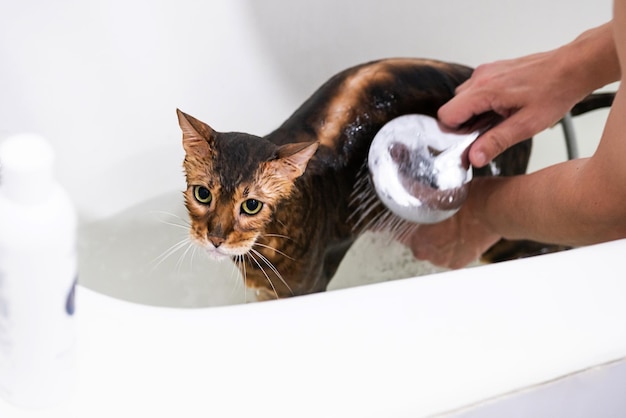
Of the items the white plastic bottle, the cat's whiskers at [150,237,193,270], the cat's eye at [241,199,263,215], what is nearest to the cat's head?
the cat's eye at [241,199,263,215]

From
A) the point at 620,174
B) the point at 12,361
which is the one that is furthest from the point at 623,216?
the point at 12,361

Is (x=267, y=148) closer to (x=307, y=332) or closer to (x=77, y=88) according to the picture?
(x=307, y=332)

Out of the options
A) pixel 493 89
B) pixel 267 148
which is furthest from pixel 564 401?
pixel 493 89

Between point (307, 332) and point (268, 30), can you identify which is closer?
point (307, 332)

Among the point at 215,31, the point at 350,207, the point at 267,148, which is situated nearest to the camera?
the point at 267,148

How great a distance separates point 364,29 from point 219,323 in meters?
0.74

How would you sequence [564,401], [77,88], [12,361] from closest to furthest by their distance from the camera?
[12,361], [564,401], [77,88]

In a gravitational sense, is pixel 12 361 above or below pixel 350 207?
above

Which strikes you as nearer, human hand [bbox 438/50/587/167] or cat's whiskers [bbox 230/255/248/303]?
cat's whiskers [bbox 230/255/248/303]

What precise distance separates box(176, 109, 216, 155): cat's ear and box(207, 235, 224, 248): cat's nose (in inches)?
3.0

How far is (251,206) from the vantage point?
668 mm

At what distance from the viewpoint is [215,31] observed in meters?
1.09

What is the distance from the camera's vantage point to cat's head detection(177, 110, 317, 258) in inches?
25.8

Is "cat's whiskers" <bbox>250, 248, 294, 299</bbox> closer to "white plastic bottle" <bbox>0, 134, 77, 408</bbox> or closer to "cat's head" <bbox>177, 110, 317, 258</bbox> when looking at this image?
"cat's head" <bbox>177, 110, 317, 258</bbox>
